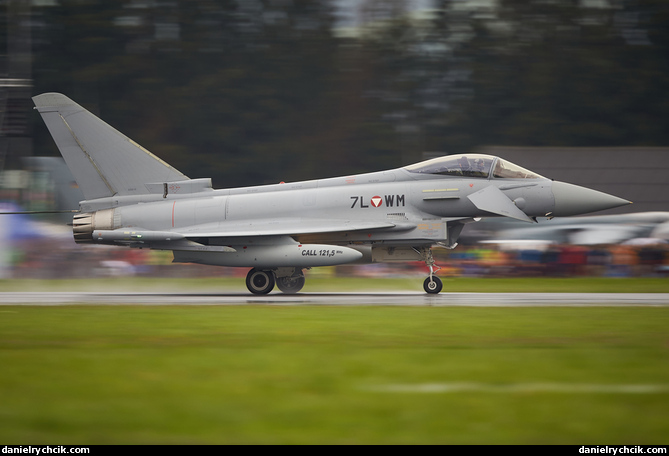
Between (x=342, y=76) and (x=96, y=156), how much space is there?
28768mm

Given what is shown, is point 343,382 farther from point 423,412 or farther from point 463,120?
point 463,120

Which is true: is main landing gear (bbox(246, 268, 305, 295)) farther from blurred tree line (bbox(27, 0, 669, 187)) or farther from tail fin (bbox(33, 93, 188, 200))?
blurred tree line (bbox(27, 0, 669, 187))

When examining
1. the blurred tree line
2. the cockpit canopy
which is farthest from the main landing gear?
the blurred tree line

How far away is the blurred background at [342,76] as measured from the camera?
42656 millimetres

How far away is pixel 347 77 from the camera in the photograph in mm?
44344

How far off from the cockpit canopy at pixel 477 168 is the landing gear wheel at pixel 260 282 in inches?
165

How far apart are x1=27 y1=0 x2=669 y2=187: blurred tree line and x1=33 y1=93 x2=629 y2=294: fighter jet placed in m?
24.3

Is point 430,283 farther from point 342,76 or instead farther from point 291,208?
point 342,76

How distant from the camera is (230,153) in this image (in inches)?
1684

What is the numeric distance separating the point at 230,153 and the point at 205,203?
26293 mm

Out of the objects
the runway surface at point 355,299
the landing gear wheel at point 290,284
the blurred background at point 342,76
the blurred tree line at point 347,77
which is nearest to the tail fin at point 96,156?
the runway surface at point 355,299

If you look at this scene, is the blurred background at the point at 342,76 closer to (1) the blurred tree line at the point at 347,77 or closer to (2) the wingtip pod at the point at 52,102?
(1) the blurred tree line at the point at 347,77

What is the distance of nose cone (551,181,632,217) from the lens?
52.5ft

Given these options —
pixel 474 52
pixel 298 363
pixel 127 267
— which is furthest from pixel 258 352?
pixel 474 52
